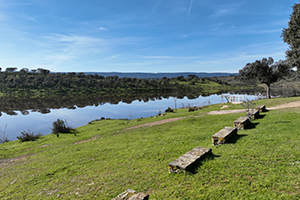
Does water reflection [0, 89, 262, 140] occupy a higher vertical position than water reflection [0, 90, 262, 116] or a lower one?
lower

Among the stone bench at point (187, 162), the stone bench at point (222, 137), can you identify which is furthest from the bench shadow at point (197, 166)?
the stone bench at point (222, 137)

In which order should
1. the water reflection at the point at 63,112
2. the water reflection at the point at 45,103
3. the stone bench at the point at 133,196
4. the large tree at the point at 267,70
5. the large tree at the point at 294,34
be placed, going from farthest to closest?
1. the water reflection at the point at 45,103
2. the water reflection at the point at 63,112
3. the large tree at the point at 267,70
4. the large tree at the point at 294,34
5. the stone bench at the point at 133,196

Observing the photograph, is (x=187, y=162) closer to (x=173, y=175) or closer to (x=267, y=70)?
(x=173, y=175)

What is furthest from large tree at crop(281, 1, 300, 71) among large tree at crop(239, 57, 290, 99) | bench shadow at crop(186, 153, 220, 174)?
bench shadow at crop(186, 153, 220, 174)

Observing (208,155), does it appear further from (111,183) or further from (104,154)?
(104,154)

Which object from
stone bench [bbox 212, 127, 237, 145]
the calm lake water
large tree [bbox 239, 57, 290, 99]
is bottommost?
the calm lake water

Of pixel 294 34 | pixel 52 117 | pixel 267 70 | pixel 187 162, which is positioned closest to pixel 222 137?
pixel 187 162

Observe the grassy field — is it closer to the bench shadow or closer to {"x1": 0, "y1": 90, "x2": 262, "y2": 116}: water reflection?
the bench shadow

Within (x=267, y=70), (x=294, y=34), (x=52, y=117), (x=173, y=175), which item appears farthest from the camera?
(x=52, y=117)

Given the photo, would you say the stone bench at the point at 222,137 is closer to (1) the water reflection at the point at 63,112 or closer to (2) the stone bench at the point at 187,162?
(2) the stone bench at the point at 187,162

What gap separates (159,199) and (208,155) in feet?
13.1

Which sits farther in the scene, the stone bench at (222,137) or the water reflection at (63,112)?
the water reflection at (63,112)

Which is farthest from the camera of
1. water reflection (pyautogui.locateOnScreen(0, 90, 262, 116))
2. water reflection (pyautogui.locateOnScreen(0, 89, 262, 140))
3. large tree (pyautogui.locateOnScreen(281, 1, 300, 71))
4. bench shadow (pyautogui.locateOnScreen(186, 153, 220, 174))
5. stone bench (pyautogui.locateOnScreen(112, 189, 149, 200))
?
water reflection (pyautogui.locateOnScreen(0, 90, 262, 116))

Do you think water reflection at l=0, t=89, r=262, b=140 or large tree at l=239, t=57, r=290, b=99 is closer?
large tree at l=239, t=57, r=290, b=99
